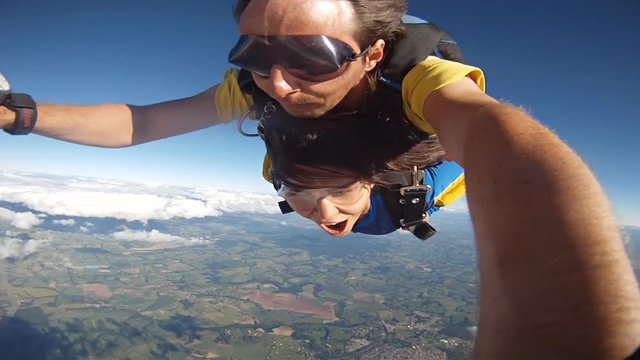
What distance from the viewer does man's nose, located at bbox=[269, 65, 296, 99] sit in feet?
5.13

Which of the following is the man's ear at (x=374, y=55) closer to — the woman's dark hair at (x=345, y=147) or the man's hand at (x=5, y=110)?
the woman's dark hair at (x=345, y=147)

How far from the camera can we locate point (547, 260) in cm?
47

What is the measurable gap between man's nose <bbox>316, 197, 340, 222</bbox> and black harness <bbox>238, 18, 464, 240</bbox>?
14.3 inches

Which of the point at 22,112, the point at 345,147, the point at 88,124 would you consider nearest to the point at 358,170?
the point at 345,147

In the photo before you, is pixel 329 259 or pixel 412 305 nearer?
pixel 412 305

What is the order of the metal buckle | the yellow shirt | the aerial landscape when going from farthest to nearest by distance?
the aerial landscape, the metal buckle, the yellow shirt

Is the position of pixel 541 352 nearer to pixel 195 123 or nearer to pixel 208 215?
pixel 195 123

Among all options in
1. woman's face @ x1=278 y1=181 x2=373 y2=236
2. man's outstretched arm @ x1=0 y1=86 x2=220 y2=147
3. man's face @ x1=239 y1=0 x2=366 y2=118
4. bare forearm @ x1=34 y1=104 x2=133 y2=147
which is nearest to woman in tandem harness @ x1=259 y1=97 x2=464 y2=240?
woman's face @ x1=278 y1=181 x2=373 y2=236

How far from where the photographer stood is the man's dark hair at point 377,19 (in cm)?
154

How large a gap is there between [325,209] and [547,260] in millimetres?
1693

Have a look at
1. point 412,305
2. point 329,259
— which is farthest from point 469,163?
point 329,259

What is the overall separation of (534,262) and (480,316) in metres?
0.15

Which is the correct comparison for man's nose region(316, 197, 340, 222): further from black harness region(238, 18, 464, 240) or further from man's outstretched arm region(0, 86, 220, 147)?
man's outstretched arm region(0, 86, 220, 147)

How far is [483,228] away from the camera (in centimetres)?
60
